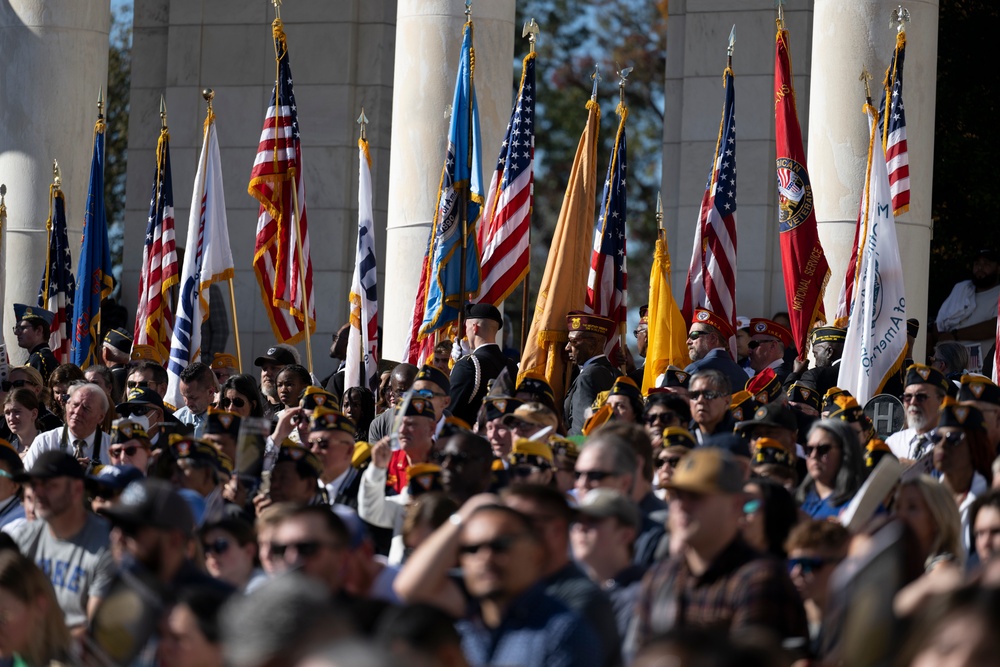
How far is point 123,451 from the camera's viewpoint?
11.5 meters

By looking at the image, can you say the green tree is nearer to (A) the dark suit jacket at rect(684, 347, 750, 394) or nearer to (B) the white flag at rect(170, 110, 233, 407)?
(B) the white flag at rect(170, 110, 233, 407)

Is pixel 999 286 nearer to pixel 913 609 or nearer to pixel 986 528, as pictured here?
pixel 986 528

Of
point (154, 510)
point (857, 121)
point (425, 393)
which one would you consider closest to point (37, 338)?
point (425, 393)

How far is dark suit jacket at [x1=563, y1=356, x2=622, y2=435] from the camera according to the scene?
1344 centimetres

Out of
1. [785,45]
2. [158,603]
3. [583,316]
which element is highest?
[785,45]

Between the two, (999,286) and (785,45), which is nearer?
(785,45)

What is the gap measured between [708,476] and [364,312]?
34.1 ft

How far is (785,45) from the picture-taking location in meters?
16.5

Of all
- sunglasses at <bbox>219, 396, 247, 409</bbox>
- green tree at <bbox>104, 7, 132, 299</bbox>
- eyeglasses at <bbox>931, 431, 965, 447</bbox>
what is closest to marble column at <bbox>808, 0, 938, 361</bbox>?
sunglasses at <bbox>219, 396, 247, 409</bbox>

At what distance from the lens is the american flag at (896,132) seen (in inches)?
595

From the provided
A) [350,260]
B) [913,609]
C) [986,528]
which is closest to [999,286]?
[350,260]

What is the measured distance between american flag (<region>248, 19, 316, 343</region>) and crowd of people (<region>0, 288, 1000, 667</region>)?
12.7ft

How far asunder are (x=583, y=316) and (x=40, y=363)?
18.8 ft

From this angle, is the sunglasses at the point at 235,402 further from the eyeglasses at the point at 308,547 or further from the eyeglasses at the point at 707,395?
the eyeglasses at the point at 308,547
